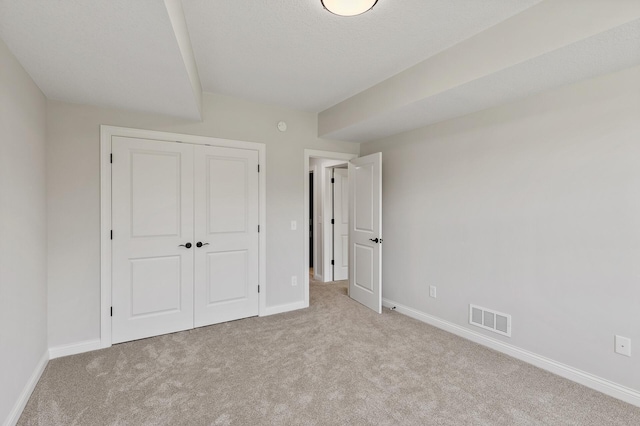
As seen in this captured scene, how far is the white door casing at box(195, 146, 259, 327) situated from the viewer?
10.4 ft

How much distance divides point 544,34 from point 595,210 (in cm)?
126

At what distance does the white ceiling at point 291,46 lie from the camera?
4.97ft

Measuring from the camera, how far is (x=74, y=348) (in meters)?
2.61

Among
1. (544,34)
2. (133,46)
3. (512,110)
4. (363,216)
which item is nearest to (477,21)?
(544,34)

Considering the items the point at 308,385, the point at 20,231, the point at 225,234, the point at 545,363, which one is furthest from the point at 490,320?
the point at 20,231

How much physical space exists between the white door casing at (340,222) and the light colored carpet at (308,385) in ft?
7.42

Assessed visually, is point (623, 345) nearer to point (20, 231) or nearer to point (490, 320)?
point (490, 320)

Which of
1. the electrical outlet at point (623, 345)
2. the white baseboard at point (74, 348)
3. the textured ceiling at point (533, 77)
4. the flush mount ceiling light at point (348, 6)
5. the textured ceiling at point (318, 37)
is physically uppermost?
the textured ceiling at point (318, 37)

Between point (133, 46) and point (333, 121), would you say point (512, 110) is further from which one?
point (133, 46)

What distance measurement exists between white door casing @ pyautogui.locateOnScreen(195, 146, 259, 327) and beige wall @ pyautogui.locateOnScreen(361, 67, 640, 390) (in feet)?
6.33

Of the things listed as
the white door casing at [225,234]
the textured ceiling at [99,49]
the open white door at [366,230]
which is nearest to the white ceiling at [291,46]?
the textured ceiling at [99,49]

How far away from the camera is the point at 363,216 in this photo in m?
3.89

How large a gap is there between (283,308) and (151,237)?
169 centimetres

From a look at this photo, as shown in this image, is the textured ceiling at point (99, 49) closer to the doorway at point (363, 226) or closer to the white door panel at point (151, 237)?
the white door panel at point (151, 237)
